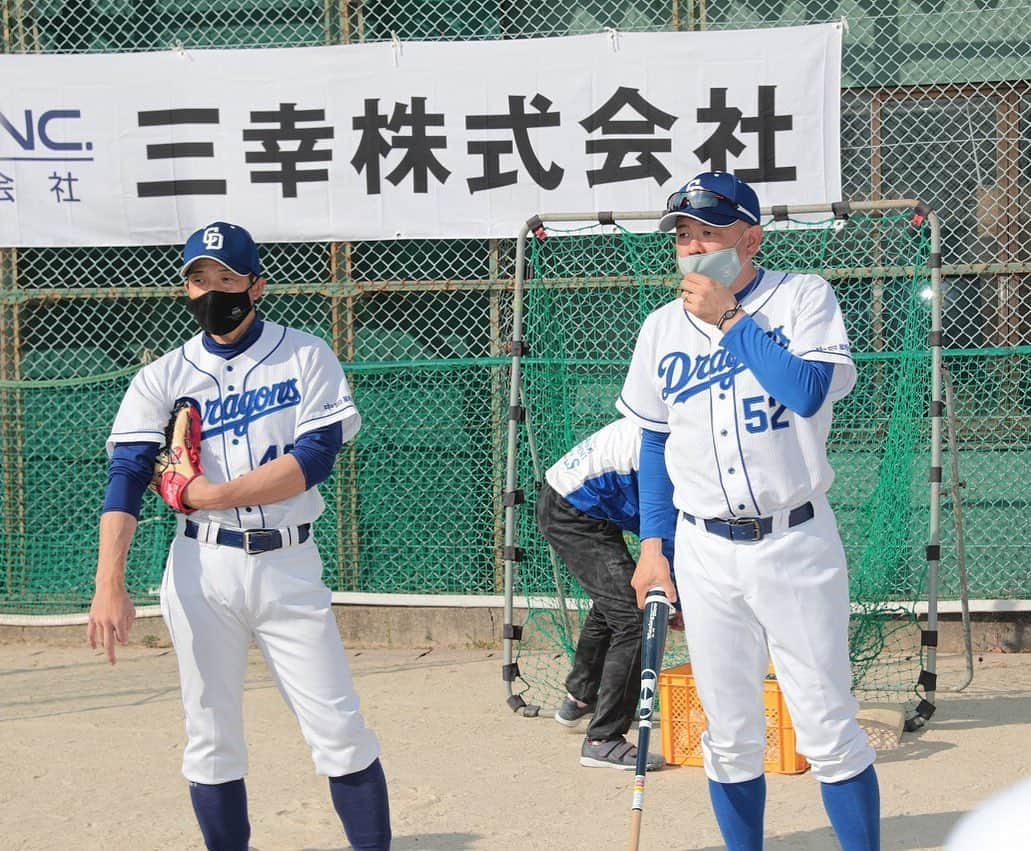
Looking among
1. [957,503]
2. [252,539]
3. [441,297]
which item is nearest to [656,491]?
[252,539]

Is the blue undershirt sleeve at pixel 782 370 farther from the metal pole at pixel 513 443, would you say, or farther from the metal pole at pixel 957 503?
the metal pole at pixel 957 503

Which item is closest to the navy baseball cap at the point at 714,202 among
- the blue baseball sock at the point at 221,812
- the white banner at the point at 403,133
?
the blue baseball sock at the point at 221,812

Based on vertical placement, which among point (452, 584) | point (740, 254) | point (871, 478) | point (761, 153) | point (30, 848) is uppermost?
point (761, 153)

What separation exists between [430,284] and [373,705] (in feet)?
8.24

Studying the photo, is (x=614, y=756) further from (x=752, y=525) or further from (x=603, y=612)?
(x=752, y=525)

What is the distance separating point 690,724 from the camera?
514 centimetres

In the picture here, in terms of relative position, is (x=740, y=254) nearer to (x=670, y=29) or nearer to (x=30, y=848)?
(x=30, y=848)

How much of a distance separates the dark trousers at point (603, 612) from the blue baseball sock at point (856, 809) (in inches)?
68.7

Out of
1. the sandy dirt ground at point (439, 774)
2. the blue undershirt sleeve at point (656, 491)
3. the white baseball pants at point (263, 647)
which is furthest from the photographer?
the sandy dirt ground at point (439, 774)

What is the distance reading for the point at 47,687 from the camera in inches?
263

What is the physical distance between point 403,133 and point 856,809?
473 cm

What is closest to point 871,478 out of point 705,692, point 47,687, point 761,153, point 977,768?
point 761,153

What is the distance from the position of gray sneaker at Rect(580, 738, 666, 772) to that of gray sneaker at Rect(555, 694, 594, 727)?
0.44 m

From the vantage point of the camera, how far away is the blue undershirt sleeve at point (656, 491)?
12.6 feet
